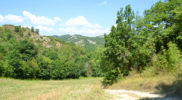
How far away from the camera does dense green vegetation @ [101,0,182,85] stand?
59.6 feet

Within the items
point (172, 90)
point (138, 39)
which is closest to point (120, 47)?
point (138, 39)

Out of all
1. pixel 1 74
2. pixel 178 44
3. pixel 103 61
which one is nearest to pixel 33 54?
pixel 1 74

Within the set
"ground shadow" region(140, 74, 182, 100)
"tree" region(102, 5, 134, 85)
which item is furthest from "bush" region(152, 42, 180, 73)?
"tree" region(102, 5, 134, 85)

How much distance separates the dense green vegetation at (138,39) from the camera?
18.2 m

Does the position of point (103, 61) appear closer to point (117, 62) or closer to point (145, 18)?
point (117, 62)

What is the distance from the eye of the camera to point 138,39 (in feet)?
63.0

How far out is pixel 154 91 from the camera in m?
10.5

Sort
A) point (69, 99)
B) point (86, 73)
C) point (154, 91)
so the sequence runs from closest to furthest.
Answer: point (69, 99) < point (154, 91) < point (86, 73)

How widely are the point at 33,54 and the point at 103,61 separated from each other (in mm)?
72081

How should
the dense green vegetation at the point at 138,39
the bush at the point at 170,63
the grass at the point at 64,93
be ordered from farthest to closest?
the dense green vegetation at the point at 138,39, the bush at the point at 170,63, the grass at the point at 64,93

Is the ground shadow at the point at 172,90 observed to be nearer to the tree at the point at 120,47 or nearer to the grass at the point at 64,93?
the grass at the point at 64,93

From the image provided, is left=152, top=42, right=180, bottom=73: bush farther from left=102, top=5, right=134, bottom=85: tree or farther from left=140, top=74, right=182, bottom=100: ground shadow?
left=102, top=5, right=134, bottom=85: tree

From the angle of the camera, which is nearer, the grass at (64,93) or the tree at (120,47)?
the grass at (64,93)

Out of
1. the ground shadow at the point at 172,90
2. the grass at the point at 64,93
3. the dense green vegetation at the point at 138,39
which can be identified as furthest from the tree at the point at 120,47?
the ground shadow at the point at 172,90
